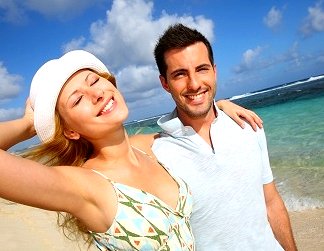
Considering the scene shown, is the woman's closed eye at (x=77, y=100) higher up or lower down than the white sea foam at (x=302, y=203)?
higher up

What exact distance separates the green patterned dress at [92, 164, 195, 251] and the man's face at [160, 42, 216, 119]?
0.83m

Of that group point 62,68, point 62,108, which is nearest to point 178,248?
point 62,108

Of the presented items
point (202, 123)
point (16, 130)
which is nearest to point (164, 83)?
point (202, 123)

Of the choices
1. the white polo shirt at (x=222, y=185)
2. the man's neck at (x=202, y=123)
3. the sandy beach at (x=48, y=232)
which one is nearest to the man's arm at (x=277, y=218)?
the white polo shirt at (x=222, y=185)

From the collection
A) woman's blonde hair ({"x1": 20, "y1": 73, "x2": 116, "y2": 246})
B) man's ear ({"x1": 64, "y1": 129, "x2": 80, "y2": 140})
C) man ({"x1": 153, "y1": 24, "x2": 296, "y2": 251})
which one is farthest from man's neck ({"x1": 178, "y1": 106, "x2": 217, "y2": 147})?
man's ear ({"x1": 64, "y1": 129, "x2": 80, "y2": 140})

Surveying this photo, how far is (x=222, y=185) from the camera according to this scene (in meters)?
2.53

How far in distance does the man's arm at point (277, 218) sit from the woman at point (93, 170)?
0.84 metres

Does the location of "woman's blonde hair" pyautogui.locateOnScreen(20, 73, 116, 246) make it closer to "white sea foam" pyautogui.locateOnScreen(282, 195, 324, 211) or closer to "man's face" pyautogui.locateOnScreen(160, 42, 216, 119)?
"man's face" pyautogui.locateOnScreen(160, 42, 216, 119)

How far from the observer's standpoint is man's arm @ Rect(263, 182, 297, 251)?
289 centimetres

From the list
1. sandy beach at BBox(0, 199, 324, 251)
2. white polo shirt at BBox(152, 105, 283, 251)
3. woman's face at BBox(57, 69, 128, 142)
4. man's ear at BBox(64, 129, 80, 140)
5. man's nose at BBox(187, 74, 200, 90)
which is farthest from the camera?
sandy beach at BBox(0, 199, 324, 251)

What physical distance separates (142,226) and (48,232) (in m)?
6.30

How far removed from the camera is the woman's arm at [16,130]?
223cm

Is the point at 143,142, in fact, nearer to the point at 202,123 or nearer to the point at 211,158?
the point at 202,123

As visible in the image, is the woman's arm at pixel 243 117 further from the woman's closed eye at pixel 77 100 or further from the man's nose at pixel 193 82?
the woman's closed eye at pixel 77 100
